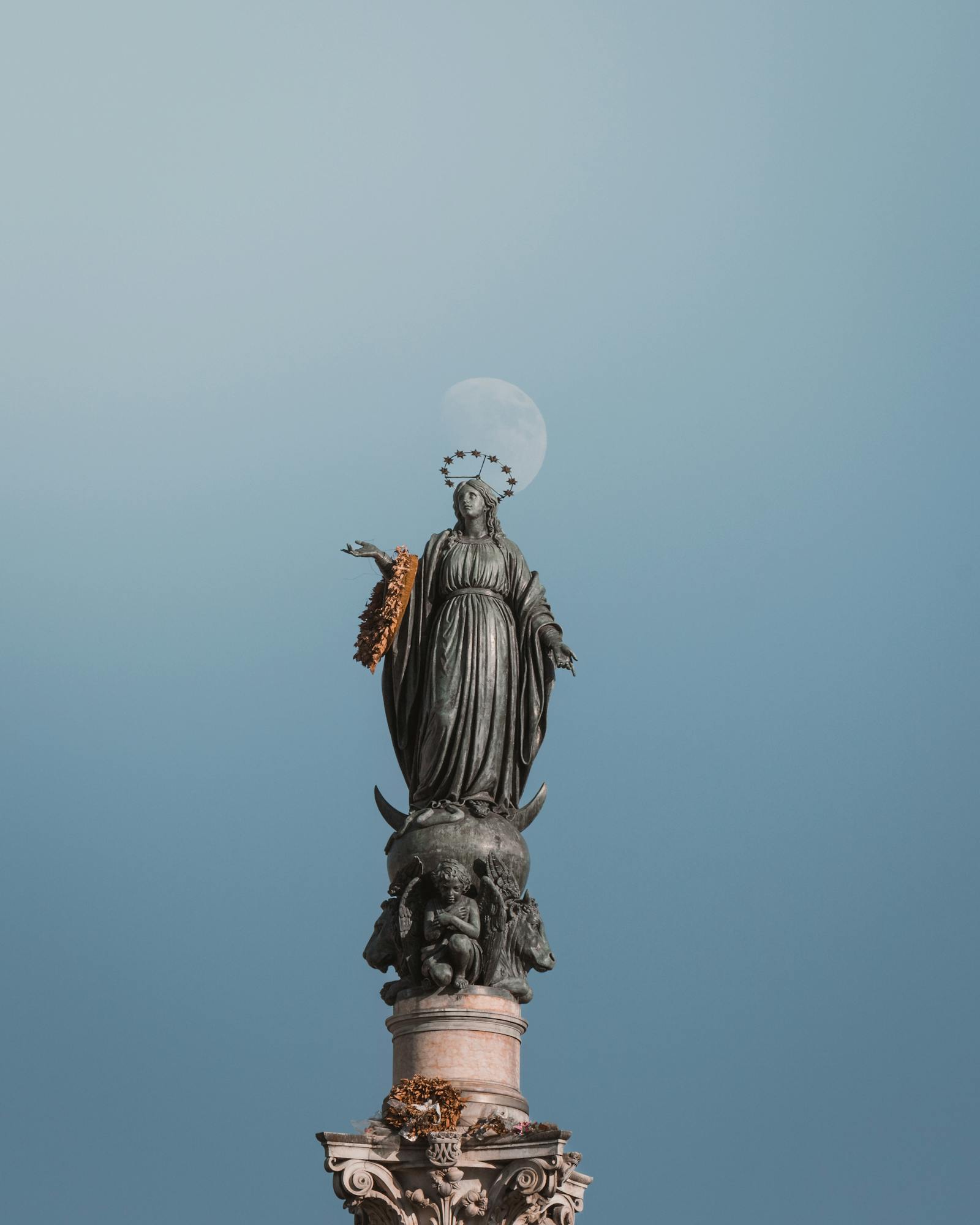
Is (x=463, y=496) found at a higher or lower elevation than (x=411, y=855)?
higher

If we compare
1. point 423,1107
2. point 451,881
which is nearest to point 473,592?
point 451,881

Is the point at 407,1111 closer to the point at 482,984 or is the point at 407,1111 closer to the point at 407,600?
the point at 482,984

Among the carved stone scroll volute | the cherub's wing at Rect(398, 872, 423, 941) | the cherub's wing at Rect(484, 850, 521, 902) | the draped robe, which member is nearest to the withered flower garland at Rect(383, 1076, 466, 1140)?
the carved stone scroll volute

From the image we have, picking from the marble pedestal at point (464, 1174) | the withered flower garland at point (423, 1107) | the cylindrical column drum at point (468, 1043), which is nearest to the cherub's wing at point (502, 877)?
the cylindrical column drum at point (468, 1043)

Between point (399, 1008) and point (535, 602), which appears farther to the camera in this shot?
point (535, 602)

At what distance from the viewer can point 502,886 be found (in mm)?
19500

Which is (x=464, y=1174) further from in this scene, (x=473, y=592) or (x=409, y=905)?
(x=473, y=592)

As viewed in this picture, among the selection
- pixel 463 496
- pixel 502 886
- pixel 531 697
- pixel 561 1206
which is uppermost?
pixel 463 496

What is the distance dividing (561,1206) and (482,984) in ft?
8.18

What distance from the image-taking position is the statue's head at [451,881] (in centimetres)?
1925

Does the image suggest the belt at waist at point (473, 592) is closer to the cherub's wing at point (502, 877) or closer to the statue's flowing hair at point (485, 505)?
the statue's flowing hair at point (485, 505)

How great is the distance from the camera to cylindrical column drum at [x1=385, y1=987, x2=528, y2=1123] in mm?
18672

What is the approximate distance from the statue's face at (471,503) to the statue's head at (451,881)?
4.48 m

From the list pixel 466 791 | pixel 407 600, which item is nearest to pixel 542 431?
pixel 407 600
